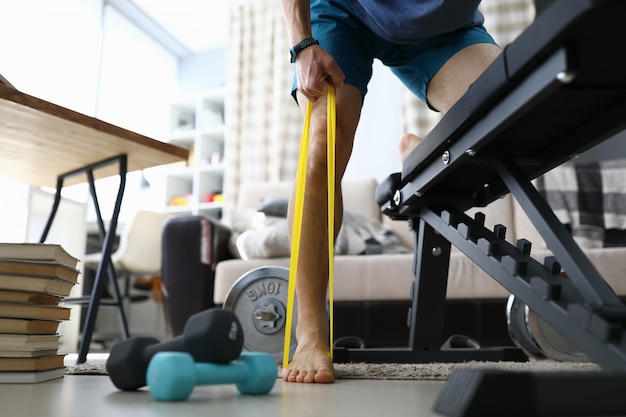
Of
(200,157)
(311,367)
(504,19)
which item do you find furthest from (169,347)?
(200,157)

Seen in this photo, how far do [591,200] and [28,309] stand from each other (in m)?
2.51

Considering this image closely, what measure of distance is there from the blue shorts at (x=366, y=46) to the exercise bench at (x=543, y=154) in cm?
25

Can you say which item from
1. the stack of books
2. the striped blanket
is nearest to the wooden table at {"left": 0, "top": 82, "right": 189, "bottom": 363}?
the stack of books

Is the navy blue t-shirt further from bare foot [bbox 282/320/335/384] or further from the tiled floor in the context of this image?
the tiled floor

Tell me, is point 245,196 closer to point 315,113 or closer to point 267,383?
point 315,113

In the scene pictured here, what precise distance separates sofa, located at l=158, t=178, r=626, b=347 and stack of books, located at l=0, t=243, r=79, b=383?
1.14 m

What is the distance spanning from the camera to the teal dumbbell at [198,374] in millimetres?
688

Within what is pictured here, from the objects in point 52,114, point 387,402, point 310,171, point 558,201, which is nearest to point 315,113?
point 310,171

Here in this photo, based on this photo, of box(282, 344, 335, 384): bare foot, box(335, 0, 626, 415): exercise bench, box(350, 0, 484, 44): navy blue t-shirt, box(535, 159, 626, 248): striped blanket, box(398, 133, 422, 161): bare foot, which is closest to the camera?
box(335, 0, 626, 415): exercise bench

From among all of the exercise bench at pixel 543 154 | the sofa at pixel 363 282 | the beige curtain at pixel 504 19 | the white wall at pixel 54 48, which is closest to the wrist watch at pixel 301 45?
the exercise bench at pixel 543 154

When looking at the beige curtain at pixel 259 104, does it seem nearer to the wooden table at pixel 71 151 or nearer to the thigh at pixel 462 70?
the wooden table at pixel 71 151

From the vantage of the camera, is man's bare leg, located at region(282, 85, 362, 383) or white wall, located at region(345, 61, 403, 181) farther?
white wall, located at region(345, 61, 403, 181)

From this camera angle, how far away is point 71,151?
1657 mm

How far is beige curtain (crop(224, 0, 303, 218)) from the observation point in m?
4.41
